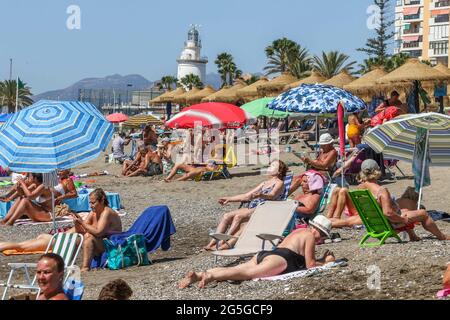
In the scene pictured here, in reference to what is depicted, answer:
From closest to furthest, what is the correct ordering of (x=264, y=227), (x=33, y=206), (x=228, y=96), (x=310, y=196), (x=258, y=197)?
1. (x=264, y=227)
2. (x=310, y=196)
3. (x=258, y=197)
4. (x=33, y=206)
5. (x=228, y=96)

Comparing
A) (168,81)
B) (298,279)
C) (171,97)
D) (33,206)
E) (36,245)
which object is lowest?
(36,245)

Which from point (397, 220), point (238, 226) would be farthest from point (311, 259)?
point (238, 226)

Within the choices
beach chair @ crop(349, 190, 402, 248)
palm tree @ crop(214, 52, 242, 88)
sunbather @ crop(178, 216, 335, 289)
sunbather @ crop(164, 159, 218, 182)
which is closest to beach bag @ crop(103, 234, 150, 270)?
sunbather @ crop(178, 216, 335, 289)

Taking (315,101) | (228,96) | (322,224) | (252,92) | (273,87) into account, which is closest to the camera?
(322,224)

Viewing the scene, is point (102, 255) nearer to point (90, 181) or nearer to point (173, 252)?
point (173, 252)

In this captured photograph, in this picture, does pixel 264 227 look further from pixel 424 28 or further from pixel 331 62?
pixel 424 28

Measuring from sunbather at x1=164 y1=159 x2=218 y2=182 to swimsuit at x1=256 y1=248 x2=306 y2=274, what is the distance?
11104 mm

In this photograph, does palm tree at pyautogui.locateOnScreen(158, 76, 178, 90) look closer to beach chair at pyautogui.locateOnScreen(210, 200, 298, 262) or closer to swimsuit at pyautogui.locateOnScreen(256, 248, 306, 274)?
beach chair at pyautogui.locateOnScreen(210, 200, 298, 262)

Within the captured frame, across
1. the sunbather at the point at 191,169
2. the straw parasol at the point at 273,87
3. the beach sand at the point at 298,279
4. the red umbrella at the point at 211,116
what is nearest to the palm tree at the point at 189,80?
the straw parasol at the point at 273,87

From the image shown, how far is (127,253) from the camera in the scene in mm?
9906

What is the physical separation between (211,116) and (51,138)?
9542 mm

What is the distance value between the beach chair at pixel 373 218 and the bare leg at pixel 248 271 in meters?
1.38

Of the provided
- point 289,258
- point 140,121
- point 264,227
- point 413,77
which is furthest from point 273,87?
point 289,258

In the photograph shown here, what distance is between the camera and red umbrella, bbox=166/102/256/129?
18828mm
